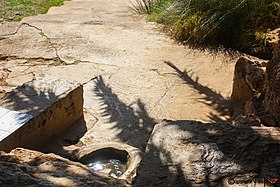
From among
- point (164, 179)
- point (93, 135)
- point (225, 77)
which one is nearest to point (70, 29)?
point (225, 77)

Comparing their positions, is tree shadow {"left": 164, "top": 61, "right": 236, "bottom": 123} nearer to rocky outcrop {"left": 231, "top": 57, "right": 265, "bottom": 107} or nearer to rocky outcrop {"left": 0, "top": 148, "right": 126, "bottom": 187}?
rocky outcrop {"left": 231, "top": 57, "right": 265, "bottom": 107}

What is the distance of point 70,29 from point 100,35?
0.59 meters

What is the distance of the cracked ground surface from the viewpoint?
4.24 meters

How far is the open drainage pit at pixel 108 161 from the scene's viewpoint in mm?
3197

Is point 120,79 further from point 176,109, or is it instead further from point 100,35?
point 100,35

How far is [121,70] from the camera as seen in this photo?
5.32 meters

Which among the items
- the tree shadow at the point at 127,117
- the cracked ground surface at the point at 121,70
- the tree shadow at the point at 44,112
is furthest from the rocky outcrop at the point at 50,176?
the cracked ground surface at the point at 121,70

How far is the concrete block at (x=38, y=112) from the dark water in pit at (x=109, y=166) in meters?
0.58

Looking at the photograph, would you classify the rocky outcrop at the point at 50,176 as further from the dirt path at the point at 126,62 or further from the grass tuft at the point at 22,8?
the grass tuft at the point at 22,8

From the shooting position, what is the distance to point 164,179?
1986 millimetres

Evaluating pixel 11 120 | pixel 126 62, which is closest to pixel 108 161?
pixel 11 120

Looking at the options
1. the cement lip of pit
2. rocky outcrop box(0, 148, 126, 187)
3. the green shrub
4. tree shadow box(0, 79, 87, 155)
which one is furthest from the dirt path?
rocky outcrop box(0, 148, 126, 187)

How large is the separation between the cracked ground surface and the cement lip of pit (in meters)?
0.28

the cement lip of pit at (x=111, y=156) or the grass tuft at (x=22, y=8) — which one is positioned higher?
the grass tuft at (x=22, y=8)
